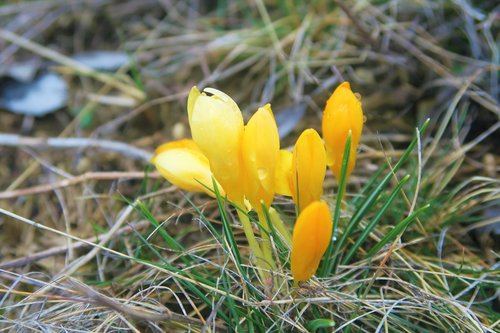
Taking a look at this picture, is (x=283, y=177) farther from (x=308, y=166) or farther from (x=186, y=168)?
(x=186, y=168)

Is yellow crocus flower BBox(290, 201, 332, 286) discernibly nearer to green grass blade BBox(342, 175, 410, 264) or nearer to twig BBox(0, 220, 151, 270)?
green grass blade BBox(342, 175, 410, 264)

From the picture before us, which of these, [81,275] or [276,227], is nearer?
[276,227]

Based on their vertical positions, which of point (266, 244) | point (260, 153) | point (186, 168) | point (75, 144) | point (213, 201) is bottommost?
A: point (75, 144)

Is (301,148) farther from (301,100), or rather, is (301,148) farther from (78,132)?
(78,132)

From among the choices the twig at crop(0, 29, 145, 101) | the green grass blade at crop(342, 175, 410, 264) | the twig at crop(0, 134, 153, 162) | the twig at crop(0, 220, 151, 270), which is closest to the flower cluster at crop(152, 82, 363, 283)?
the green grass blade at crop(342, 175, 410, 264)

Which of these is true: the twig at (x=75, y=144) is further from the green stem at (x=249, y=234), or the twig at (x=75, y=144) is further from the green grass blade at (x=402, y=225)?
the green grass blade at (x=402, y=225)

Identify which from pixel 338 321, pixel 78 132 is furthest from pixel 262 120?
pixel 78 132

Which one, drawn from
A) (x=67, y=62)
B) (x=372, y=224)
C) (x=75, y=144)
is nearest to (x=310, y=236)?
(x=372, y=224)
